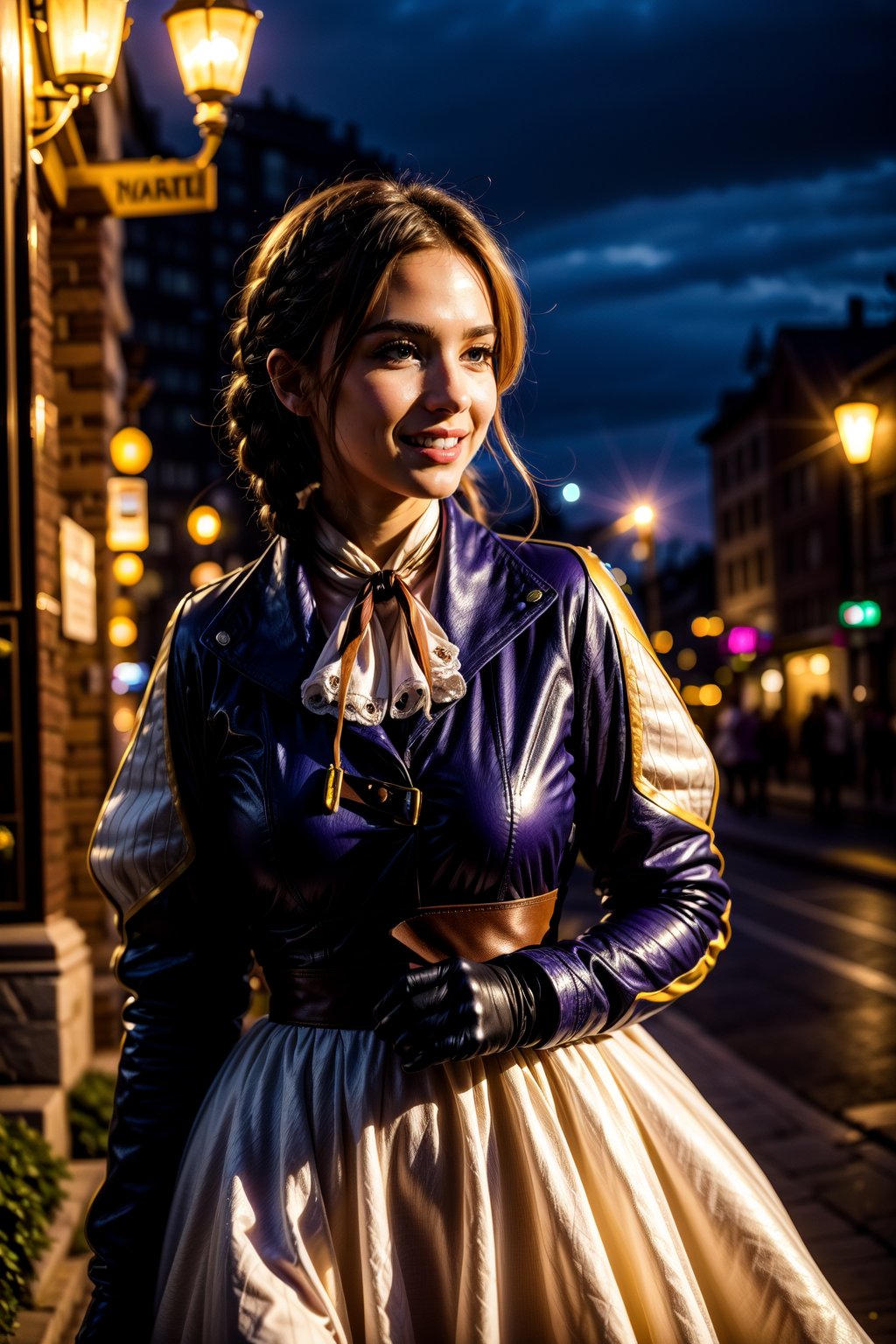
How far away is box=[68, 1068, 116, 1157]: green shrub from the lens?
5.48m

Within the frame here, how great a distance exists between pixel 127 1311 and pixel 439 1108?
0.58m

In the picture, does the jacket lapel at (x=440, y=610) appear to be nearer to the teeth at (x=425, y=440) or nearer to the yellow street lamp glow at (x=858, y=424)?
→ the teeth at (x=425, y=440)

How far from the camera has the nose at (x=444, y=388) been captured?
183 centimetres

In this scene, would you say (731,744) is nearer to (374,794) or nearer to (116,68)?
(116,68)

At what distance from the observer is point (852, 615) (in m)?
18.9

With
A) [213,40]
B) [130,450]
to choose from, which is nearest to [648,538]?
[130,450]

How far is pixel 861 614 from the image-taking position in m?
18.8

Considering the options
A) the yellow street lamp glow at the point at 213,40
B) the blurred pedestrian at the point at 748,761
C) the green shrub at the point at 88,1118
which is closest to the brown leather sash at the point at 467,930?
the green shrub at the point at 88,1118

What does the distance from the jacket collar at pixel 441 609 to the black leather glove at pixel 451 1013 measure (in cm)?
45

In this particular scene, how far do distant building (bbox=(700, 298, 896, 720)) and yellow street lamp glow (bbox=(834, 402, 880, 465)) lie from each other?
18.5 meters

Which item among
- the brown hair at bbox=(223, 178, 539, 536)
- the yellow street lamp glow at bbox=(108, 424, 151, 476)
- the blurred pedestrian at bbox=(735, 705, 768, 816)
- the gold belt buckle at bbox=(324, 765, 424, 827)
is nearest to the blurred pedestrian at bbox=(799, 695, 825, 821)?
the blurred pedestrian at bbox=(735, 705, 768, 816)

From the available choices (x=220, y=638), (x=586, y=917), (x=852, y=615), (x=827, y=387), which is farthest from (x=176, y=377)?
(x=220, y=638)

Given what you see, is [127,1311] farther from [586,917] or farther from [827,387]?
[827,387]

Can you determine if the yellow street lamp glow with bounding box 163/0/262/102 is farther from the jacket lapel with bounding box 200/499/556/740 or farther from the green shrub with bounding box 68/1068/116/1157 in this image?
the jacket lapel with bounding box 200/499/556/740
